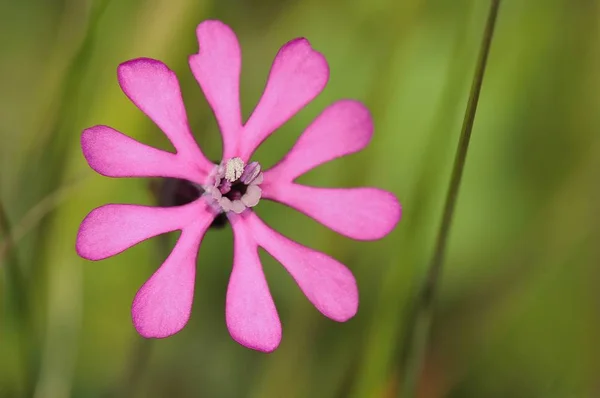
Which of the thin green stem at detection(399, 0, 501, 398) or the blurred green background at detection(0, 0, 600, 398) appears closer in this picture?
the thin green stem at detection(399, 0, 501, 398)

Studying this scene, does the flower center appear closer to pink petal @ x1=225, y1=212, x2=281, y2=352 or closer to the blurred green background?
pink petal @ x1=225, y1=212, x2=281, y2=352

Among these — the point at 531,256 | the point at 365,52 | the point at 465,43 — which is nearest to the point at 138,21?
the point at 365,52

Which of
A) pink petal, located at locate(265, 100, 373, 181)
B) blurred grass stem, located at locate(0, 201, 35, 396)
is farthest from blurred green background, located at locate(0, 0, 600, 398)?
pink petal, located at locate(265, 100, 373, 181)

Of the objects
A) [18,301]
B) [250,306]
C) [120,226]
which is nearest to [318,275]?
[250,306]

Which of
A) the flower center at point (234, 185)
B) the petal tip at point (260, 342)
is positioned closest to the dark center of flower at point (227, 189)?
the flower center at point (234, 185)

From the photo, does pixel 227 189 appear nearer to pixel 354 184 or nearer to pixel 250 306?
pixel 250 306

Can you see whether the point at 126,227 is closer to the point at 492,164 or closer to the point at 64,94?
the point at 64,94
